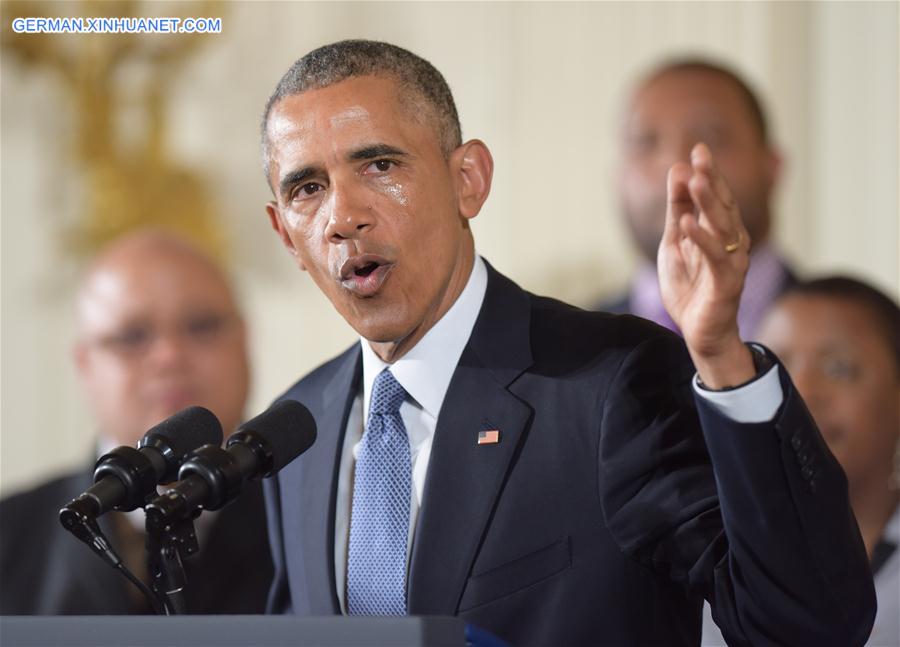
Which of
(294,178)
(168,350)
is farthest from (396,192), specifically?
(168,350)

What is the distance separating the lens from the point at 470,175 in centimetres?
208

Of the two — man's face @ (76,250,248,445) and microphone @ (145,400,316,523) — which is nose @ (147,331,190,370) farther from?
microphone @ (145,400,316,523)

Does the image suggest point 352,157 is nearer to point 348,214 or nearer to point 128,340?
point 348,214

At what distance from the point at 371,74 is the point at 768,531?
80cm

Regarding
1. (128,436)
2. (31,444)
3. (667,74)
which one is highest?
(667,74)

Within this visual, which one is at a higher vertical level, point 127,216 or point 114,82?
point 114,82

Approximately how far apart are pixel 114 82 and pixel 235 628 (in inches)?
190

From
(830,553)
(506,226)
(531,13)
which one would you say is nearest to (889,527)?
(830,553)

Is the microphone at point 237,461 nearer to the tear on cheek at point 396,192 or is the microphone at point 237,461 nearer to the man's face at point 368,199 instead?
the man's face at point 368,199

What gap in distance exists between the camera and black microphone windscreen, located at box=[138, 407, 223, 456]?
183cm

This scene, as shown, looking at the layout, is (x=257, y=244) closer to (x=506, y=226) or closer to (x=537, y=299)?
(x=506, y=226)

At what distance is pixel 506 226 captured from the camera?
223 inches

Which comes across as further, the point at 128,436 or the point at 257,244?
the point at 257,244

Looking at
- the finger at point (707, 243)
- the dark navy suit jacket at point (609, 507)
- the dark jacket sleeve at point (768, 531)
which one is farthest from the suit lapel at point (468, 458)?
the finger at point (707, 243)
